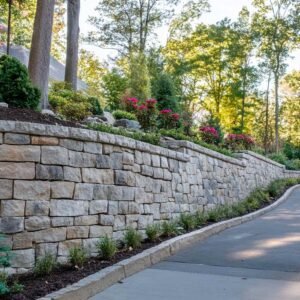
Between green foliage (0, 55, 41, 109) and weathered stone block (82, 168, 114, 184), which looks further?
green foliage (0, 55, 41, 109)

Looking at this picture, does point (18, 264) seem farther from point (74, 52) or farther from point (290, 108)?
point (290, 108)

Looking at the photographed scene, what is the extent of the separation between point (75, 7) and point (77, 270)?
11299 millimetres

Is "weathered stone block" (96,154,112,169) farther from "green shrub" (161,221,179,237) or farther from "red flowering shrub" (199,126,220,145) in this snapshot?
"red flowering shrub" (199,126,220,145)

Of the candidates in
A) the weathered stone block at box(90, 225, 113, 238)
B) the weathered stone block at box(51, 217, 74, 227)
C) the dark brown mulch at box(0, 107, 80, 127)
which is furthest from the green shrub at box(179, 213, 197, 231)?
the weathered stone block at box(51, 217, 74, 227)

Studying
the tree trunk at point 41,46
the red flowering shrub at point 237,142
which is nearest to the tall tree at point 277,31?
the red flowering shrub at point 237,142

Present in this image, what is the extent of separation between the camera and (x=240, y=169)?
38.1 ft

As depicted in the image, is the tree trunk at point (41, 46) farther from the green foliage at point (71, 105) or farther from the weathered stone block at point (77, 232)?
the weathered stone block at point (77, 232)

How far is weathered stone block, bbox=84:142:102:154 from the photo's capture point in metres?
5.03

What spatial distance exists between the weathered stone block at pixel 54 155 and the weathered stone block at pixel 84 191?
339 millimetres

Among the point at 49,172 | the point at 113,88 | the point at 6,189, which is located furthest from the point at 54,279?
the point at 113,88

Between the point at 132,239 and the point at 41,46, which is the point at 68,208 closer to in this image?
the point at 132,239

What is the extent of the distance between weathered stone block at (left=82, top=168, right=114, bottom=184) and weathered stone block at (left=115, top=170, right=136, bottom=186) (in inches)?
5.3

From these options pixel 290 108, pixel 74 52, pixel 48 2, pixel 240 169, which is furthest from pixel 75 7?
pixel 290 108

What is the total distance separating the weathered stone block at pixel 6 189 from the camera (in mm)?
4117
